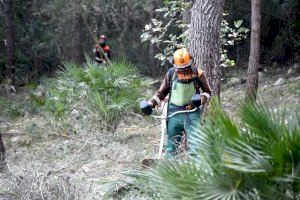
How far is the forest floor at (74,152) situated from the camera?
673 cm

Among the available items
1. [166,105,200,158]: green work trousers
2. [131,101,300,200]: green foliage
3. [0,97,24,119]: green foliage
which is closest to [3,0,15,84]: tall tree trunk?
[0,97,24,119]: green foliage

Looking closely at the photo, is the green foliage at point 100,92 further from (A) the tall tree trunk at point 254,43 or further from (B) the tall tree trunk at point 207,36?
(B) the tall tree trunk at point 207,36

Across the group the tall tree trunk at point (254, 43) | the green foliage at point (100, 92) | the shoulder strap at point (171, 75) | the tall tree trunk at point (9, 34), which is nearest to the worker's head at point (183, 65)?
the shoulder strap at point (171, 75)

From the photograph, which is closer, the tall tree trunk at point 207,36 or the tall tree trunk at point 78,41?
the tall tree trunk at point 207,36

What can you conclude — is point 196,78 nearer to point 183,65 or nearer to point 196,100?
point 183,65

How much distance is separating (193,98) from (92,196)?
68.9 inches

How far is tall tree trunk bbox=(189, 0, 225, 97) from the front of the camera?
8.30 meters

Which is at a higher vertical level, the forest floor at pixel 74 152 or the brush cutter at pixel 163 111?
the brush cutter at pixel 163 111

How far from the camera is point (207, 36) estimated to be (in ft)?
27.2

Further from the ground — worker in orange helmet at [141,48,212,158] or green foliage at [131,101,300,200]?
green foliage at [131,101,300,200]

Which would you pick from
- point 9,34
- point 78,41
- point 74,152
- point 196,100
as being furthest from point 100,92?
point 78,41

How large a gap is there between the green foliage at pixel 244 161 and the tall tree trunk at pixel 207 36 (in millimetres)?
4117

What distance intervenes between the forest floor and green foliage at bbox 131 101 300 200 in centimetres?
125

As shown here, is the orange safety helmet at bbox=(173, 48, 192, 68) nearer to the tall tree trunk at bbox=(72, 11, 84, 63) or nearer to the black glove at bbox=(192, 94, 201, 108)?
the black glove at bbox=(192, 94, 201, 108)
